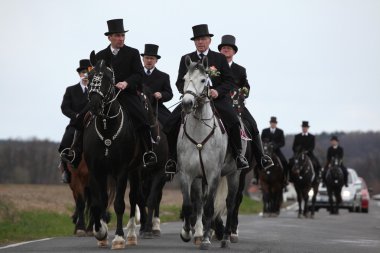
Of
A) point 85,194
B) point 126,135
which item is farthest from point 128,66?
point 85,194

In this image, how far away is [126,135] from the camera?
15430mm

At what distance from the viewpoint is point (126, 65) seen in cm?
1616

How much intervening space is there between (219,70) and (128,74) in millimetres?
1539

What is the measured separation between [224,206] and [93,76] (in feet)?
11.6

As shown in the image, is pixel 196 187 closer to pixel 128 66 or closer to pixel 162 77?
pixel 128 66

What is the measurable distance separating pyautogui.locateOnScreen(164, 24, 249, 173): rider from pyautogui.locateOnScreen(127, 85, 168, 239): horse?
150 centimetres

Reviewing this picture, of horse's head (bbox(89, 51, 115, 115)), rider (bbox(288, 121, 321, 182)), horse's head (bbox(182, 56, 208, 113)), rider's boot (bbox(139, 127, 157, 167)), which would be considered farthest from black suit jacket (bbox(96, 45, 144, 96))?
rider (bbox(288, 121, 321, 182))

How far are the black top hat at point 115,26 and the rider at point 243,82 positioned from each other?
255cm

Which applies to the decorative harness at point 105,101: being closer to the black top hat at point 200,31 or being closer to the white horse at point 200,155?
the white horse at point 200,155

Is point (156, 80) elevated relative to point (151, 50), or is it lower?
lower

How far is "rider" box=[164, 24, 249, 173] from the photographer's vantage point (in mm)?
15922

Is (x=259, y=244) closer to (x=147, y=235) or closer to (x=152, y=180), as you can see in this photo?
(x=147, y=235)

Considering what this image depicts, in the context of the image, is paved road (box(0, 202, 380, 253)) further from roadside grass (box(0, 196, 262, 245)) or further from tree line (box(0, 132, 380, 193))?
tree line (box(0, 132, 380, 193))

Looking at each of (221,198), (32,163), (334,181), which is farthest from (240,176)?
(32,163)
